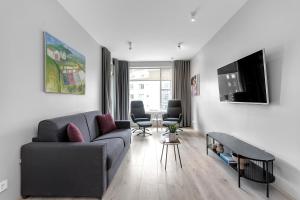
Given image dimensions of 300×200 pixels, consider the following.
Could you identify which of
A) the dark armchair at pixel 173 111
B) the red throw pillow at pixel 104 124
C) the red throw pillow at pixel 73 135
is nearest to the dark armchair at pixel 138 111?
the dark armchair at pixel 173 111

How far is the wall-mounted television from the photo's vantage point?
2236 millimetres

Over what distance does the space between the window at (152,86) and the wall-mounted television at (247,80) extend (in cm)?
390

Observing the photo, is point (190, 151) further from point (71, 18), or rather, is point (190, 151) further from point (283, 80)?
point (71, 18)

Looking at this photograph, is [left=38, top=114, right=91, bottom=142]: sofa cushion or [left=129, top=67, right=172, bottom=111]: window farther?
[left=129, top=67, right=172, bottom=111]: window

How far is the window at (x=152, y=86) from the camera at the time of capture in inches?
279

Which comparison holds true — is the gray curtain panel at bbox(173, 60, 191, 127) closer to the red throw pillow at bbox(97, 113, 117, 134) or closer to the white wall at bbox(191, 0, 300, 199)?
the white wall at bbox(191, 0, 300, 199)

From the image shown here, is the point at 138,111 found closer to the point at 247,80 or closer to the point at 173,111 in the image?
the point at 173,111

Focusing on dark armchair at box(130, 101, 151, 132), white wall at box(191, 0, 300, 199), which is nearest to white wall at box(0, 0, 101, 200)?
white wall at box(191, 0, 300, 199)

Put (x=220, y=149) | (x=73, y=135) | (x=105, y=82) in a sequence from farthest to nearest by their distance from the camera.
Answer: (x=105, y=82), (x=220, y=149), (x=73, y=135)

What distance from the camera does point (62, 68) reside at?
278 centimetres

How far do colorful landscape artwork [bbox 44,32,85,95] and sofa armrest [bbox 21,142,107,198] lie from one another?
0.90m

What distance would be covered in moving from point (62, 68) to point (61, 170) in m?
1.59

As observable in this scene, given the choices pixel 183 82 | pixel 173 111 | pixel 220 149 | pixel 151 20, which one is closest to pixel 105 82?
pixel 151 20

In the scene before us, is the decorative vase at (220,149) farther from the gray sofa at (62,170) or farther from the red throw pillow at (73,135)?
the red throw pillow at (73,135)
